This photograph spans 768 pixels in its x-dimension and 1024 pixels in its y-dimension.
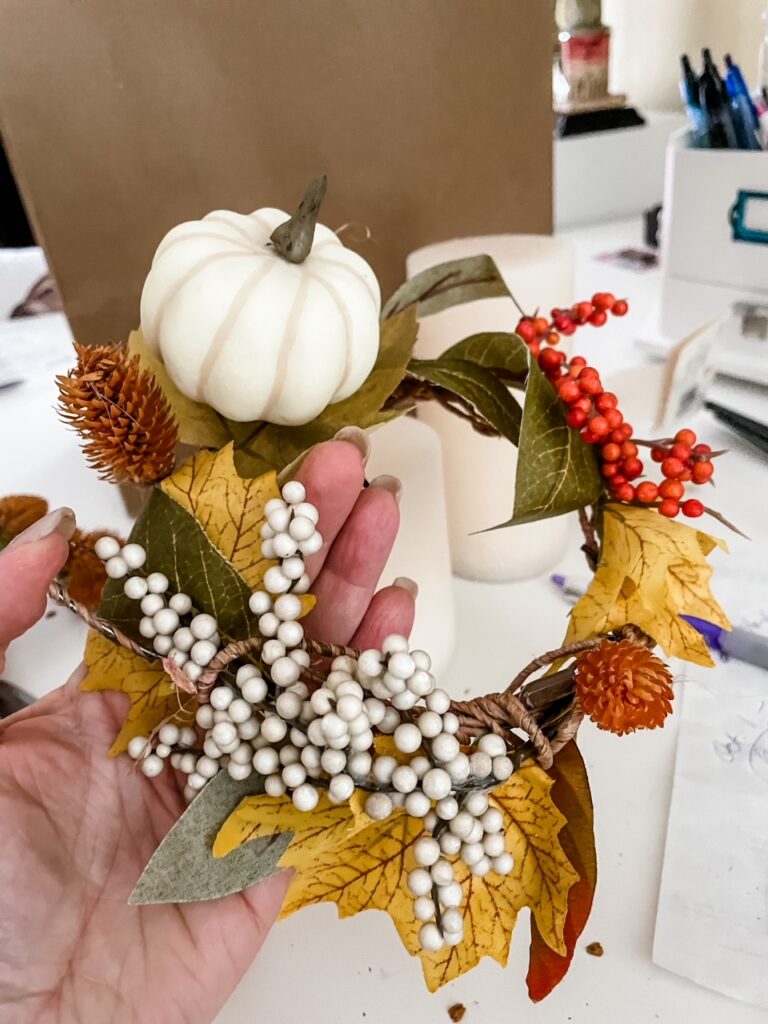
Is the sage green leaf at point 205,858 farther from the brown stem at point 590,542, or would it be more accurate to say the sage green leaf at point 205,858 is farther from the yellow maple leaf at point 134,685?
the brown stem at point 590,542

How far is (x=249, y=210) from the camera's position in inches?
17.1

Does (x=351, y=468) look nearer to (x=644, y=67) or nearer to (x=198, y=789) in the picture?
(x=198, y=789)

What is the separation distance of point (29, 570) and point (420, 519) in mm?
167

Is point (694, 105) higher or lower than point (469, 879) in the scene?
higher

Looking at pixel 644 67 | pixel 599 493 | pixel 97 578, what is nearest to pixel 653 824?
pixel 599 493

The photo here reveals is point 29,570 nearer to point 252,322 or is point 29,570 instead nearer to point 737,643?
point 252,322

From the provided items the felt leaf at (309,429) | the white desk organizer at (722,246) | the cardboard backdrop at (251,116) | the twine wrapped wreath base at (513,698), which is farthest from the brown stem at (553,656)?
the white desk organizer at (722,246)

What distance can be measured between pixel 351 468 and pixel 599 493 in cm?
9

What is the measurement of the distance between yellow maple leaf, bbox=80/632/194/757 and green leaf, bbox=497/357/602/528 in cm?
13

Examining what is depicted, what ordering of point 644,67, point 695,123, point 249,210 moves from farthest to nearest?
1. point 644,67
2. point 695,123
3. point 249,210

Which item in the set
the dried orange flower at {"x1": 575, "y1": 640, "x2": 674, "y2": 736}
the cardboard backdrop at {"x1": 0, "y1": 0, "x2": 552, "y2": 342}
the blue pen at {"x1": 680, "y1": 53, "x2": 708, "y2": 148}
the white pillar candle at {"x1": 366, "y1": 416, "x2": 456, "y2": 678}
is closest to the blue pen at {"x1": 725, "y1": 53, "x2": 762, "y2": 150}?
the blue pen at {"x1": 680, "y1": 53, "x2": 708, "y2": 148}

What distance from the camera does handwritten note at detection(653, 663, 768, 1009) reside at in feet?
0.88

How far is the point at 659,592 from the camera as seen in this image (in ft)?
0.84

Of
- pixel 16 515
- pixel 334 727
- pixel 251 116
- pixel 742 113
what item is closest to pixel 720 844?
pixel 334 727
